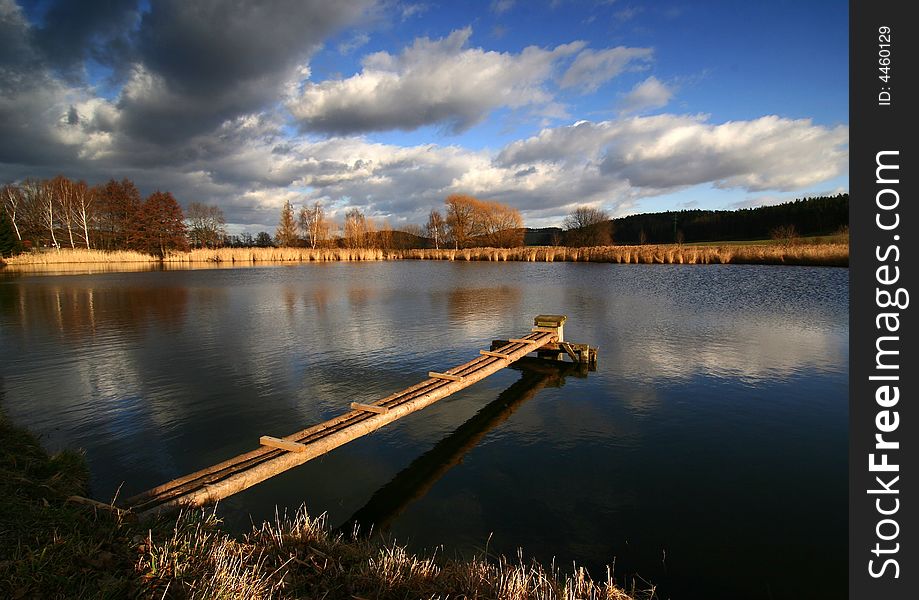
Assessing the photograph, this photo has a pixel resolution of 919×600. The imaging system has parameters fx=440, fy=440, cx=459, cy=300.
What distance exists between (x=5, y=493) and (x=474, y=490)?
508 centimetres

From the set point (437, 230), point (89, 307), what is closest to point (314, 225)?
point (437, 230)

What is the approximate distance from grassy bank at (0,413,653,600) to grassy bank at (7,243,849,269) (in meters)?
48.2

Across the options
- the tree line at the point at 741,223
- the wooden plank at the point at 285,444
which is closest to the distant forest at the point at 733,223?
the tree line at the point at 741,223

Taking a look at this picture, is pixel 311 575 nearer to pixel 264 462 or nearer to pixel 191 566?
pixel 191 566

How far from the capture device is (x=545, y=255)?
63.1 meters

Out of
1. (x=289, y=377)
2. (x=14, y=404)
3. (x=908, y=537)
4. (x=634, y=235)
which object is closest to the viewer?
(x=908, y=537)

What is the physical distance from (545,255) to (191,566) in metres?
62.0

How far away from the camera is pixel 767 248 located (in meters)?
45.8

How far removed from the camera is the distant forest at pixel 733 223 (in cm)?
8300

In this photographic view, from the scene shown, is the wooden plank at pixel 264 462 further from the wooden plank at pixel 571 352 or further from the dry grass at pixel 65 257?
the dry grass at pixel 65 257

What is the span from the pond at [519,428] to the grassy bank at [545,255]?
28681 mm

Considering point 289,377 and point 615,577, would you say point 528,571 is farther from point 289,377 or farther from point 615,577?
point 289,377

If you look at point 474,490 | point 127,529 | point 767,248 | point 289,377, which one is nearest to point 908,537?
point 474,490

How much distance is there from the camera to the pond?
520 centimetres
